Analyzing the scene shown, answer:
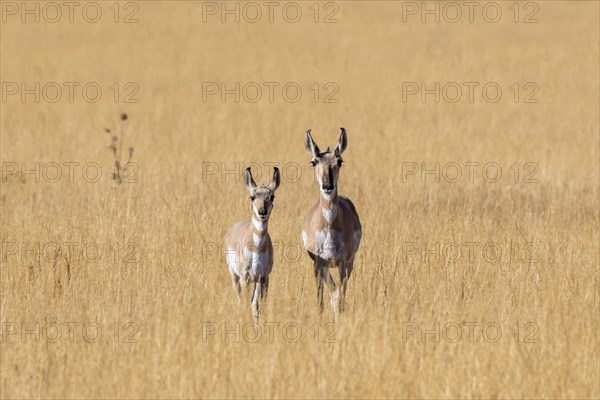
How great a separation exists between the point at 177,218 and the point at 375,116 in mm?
11064

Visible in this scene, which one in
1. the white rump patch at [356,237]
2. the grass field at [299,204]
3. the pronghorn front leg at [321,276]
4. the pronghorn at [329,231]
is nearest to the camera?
the grass field at [299,204]

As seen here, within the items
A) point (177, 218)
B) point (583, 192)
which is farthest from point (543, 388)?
point (583, 192)

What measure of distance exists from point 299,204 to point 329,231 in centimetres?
542

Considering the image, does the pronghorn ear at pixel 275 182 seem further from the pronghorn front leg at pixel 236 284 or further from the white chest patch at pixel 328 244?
the pronghorn front leg at pixel 236 284

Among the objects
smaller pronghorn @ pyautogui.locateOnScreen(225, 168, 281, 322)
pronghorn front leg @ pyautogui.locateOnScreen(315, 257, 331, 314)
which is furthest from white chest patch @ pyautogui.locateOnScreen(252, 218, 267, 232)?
pronghorn front leg @ pyautogui.locateOnScreen(315, 257, 331, 314)

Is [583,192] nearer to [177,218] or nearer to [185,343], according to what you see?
[177,218]

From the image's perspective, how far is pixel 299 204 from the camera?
536 inches

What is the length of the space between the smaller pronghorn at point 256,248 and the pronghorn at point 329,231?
0.40 m

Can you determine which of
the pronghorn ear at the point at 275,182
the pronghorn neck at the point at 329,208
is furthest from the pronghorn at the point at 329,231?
the pronghorn ear at the point at 275,182

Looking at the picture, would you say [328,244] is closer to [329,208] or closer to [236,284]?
[329,208]

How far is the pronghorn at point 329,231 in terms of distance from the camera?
26.3 ft

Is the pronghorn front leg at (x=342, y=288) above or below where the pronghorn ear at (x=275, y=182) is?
below

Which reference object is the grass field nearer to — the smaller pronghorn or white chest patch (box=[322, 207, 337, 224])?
the smaller pronghorn

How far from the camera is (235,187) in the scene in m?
14.5
